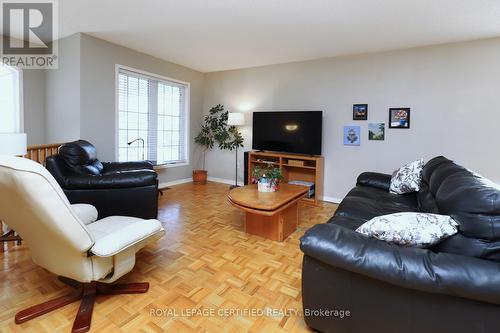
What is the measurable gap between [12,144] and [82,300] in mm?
1440

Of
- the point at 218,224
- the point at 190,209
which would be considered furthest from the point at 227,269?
the point at 190,209

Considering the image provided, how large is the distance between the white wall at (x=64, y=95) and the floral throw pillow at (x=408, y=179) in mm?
4106

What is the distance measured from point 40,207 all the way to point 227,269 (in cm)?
137

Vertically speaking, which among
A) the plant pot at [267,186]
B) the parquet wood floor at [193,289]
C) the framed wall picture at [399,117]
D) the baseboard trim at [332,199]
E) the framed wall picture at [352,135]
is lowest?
the parquet wood floor at [193,289]

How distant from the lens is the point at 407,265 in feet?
3.81

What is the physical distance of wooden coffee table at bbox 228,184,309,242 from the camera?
2.59 m

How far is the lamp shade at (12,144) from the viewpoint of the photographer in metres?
2.11

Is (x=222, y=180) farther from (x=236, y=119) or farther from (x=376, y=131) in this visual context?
(x=376, y=131)

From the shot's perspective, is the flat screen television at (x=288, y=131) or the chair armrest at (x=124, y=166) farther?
the flat screen television at (x=288, y=131)

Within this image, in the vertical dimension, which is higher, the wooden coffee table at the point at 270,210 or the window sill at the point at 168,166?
the window sill at the point at 168,166

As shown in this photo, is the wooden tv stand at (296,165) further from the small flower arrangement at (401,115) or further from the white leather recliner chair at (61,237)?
A: the white leather recliner chair at (61,237)

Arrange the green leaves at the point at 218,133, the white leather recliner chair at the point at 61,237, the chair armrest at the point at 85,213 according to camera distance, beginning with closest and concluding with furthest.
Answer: the white leather recliner chair at the point at 61,237, the chair armrest at the point at 85,213, the green leaves at the point at 218,133

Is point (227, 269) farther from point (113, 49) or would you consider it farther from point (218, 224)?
point (113, 49)

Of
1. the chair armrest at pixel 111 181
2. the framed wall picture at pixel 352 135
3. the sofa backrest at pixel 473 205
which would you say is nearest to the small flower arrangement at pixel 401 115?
the framed wall picture at pixel 352 135
